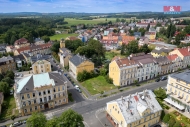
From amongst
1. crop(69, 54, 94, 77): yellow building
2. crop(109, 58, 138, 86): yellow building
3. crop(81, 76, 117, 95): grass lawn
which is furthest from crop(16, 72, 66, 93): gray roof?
crop(109, 58, 138, 86): yellow building

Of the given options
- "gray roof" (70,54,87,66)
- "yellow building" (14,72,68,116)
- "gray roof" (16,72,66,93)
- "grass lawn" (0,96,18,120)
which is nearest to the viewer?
"yellow building" (14,72,68,116)

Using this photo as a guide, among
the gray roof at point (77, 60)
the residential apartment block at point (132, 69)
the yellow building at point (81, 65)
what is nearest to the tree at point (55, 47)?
the gray roof at point (77, 60)

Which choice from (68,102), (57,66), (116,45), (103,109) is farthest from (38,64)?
(116,45)

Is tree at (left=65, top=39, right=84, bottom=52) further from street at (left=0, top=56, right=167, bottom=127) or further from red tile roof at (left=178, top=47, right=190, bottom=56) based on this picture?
red tile roof at (left=178, top=47, right=190, bottom=56)

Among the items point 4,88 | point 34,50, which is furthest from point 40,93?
point 34,50

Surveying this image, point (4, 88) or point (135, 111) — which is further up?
point (135, 111)

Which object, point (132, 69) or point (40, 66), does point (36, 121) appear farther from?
point (40, 66)
